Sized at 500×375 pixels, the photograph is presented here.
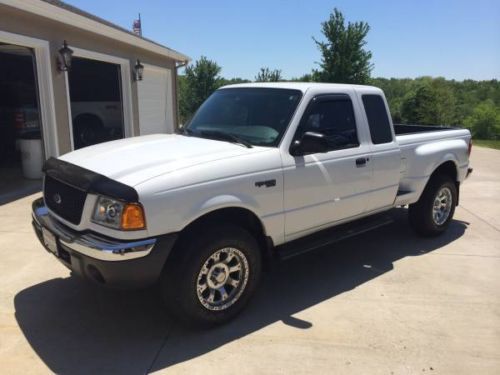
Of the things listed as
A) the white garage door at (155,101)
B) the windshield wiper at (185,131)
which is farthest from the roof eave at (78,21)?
the windshield wiper at (185,131)

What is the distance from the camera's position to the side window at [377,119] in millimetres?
4836

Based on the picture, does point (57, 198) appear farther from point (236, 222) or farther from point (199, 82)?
point (199, 82)

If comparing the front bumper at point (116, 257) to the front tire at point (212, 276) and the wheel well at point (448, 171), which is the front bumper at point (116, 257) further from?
the wheel well at point (448, 171)

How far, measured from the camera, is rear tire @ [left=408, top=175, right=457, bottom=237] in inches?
226

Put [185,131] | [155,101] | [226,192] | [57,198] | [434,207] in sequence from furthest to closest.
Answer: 1. [155,101]
2. [434,207]
3. [185,131]
4. [57,198]
5. [226,192]

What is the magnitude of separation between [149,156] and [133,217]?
2.46ft

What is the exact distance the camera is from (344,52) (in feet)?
80.8

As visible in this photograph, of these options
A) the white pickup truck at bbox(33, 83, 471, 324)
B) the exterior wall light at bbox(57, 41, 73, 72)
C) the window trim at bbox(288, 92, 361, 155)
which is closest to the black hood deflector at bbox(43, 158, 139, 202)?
the white pickup truck at bbox(33, 83, 471, 324)

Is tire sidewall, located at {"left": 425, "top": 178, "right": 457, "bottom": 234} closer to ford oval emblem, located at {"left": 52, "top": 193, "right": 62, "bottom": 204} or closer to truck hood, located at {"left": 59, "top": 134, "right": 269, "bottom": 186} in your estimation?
truck hood, located at {"left": 59, "top": 134, "right": 269, "bottom": 186}

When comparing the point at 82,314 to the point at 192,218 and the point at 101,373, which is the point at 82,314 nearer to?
the point at 101,373

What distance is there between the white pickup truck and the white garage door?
9.76 metres

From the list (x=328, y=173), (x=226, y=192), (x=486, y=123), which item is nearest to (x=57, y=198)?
(x=226, y=192)

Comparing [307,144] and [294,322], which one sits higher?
[307,144]

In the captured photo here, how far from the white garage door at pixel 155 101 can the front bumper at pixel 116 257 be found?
10981 millimetres
